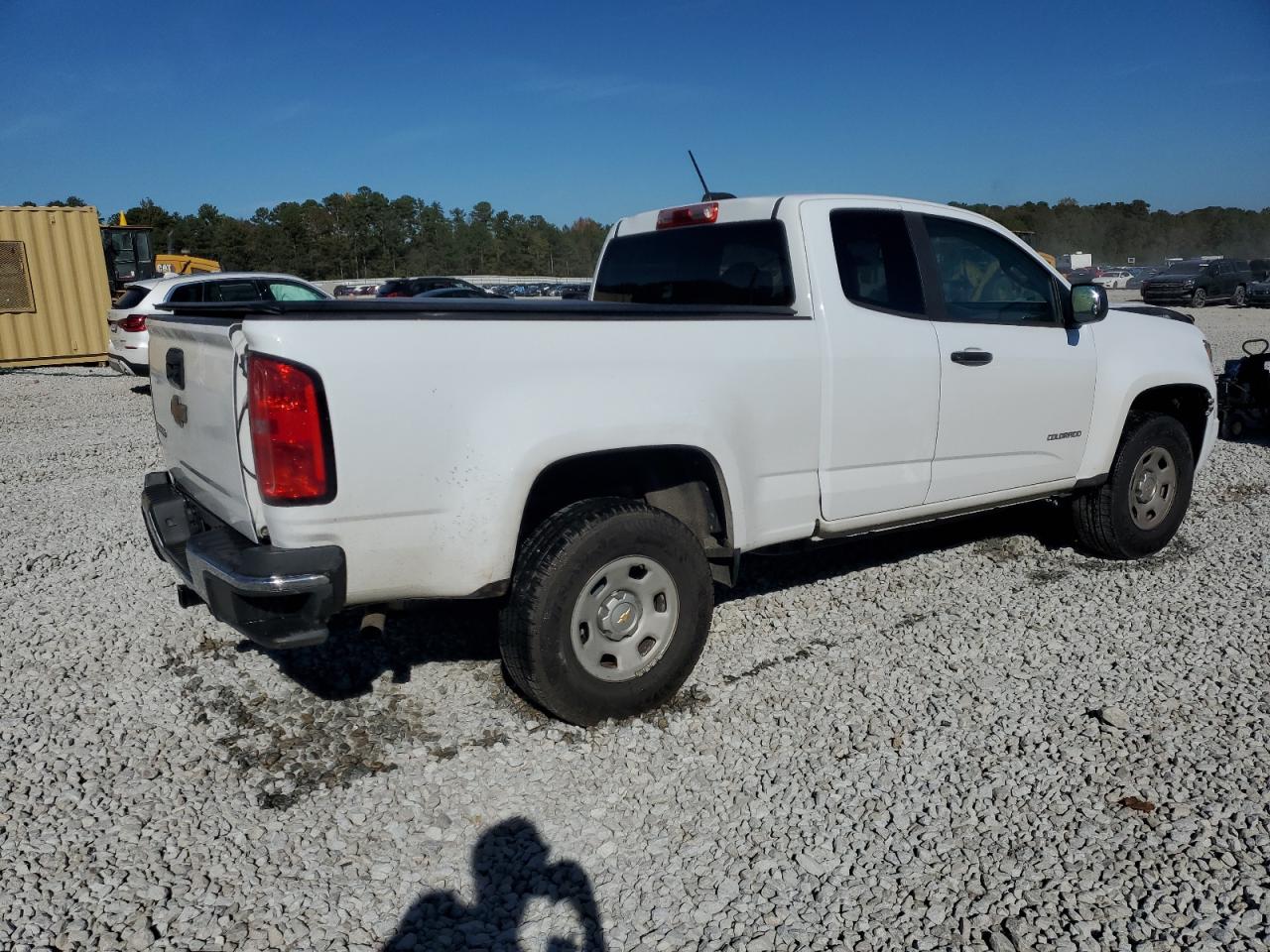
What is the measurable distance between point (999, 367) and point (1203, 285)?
109ft

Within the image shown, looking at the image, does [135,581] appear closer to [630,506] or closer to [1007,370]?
[630,506]

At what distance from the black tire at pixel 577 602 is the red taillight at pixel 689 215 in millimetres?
1716

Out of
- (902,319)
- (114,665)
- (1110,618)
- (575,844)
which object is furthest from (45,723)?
(1110,618)

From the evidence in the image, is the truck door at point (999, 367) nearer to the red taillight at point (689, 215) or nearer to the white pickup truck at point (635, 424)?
→ the white pickup truck at point (635, 424)

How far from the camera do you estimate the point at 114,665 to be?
427 cm

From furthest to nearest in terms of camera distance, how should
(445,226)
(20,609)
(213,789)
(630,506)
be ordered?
(445,226)
(20,609)
(630,506)
(213,789)

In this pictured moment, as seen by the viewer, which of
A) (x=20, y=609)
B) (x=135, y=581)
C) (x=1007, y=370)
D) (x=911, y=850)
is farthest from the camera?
(x=135, y=581)

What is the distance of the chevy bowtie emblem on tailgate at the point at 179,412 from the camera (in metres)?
3.65

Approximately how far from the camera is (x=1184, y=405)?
581cm

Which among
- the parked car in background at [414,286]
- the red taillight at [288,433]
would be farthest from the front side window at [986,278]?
the parked car in background at [414,286]

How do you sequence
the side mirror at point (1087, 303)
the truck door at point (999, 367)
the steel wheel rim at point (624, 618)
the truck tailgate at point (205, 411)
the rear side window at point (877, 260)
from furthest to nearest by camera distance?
the side mirror at point (1087, 303) → the truck door at point (999, 367) → the rear side window at point (877, 260) → the steel wheel rim at point (624, 618) → the truck tailgate at point (205, 411)

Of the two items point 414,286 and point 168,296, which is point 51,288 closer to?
point 168,296

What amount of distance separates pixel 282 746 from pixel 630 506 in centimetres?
159

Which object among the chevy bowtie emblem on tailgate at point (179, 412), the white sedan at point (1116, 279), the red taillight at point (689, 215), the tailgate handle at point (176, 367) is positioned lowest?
the white sedan at point (1116, 279)
